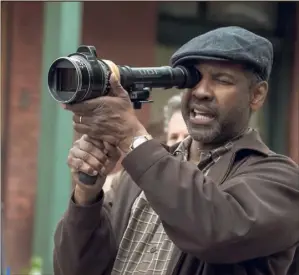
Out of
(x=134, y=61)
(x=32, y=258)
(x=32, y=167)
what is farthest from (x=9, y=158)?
(x=134, y=61)

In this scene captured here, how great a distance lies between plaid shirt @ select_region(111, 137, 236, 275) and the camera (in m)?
2.30

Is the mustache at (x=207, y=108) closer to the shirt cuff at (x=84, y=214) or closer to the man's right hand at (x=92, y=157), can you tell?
the man's right hand at (x=92, y=157)

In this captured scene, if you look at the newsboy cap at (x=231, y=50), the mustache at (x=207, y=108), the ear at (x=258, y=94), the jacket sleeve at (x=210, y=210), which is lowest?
the jacket sleeve at (x=210, y=210)

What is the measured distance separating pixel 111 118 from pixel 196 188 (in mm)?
269

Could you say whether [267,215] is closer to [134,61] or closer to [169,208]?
[169,208]

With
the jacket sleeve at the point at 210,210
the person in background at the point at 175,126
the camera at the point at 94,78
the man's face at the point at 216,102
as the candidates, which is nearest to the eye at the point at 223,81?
the man's face at the point at 216,102

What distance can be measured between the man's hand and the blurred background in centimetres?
294

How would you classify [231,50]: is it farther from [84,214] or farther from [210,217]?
[84,214]

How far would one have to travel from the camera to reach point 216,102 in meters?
2.28

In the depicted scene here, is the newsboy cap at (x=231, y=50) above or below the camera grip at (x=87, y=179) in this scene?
above

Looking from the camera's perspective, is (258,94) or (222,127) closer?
(222,127)

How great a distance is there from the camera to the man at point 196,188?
2070 mm

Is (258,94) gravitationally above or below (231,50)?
below

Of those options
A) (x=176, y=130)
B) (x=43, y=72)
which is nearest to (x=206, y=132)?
(x=176, y=130)
